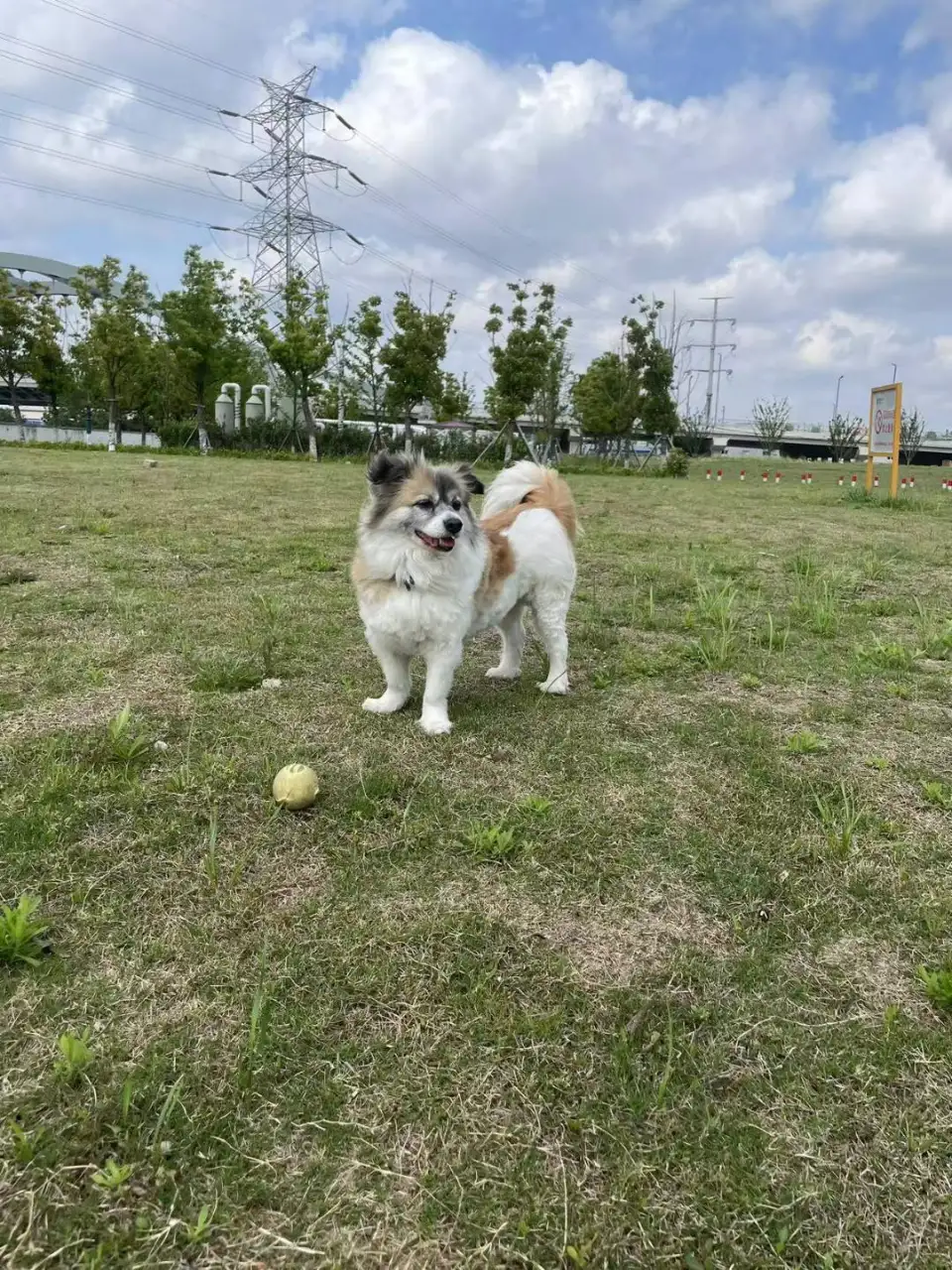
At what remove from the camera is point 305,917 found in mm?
2098

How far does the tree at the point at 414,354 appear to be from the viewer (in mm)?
29766

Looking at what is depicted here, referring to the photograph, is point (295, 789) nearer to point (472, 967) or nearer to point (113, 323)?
point (472, 967)

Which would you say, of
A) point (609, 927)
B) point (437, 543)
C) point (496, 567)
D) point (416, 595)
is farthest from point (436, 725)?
point (609, 927)

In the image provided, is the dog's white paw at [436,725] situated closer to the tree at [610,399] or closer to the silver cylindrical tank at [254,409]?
the silver cylindrical tank at [254,409]

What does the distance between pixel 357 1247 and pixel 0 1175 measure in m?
0.63

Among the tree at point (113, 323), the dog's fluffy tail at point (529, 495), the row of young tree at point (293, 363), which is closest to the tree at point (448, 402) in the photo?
the row of young tree at point (293, 363)

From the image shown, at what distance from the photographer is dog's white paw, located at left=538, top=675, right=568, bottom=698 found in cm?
399

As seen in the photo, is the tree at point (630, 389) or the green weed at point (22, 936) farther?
the tree at point (630, 389)

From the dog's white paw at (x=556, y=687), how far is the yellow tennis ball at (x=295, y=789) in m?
1.64

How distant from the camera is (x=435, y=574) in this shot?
11.2ft

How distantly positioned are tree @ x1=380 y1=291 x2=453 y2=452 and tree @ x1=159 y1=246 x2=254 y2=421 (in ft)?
24.0

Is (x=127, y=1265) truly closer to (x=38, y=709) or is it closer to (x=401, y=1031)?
(x=401, y=1031)

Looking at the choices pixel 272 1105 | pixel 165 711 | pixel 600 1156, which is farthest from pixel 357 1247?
pixel 165 711

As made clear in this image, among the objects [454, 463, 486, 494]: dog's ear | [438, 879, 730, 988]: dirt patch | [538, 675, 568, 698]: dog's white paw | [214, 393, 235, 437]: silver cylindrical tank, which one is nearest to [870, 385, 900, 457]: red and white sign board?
[538, 675, 568, 698]: dog's white paw
